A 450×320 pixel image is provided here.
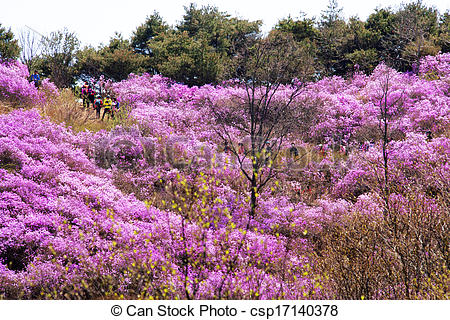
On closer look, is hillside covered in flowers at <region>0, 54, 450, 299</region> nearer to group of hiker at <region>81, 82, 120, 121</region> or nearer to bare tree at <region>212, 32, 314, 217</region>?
bare tree at <region>212, 32, 314, 217</region>

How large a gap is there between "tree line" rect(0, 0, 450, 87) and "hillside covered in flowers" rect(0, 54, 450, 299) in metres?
2.97

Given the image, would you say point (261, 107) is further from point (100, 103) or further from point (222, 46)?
point (222, 46)

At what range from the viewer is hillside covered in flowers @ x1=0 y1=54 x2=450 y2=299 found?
5.99m

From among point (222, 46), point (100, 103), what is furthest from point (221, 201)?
point (222, 46)

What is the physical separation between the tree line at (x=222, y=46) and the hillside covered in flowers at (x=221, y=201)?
2.97 metres

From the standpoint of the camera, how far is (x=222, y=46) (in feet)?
95.4

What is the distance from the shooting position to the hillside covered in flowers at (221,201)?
599 centimetres

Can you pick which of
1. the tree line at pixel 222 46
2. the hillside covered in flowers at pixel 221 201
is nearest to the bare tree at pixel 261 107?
the hillside covered in flowers at pixel 221 201

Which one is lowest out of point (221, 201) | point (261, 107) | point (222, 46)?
point (221, 201)

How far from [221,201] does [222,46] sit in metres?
26.1

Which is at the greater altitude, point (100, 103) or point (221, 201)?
point (100, 103)

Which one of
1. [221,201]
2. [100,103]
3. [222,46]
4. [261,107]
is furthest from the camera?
[222,46]

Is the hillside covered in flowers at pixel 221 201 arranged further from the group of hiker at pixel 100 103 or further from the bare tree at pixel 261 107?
the group of hiker at pixel 100 103

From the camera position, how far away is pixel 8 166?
9602 mm
